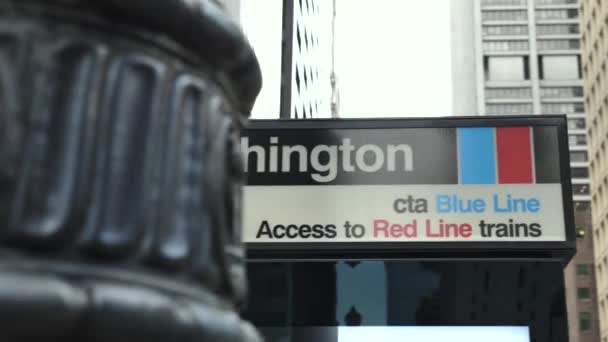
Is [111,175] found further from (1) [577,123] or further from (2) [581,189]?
(1) [577,123]

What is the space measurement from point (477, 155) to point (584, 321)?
303ft

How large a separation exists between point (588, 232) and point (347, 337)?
93.9 m

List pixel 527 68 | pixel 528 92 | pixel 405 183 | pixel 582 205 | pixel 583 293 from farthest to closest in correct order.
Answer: pixel 527 68, pixel 528 92, pixel 582 205, pixel 583 293, pixel 405 183

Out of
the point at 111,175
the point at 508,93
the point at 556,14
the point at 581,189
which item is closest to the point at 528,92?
the point at 508,93

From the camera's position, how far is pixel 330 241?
24.9 ft

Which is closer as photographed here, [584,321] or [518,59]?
[584,321]

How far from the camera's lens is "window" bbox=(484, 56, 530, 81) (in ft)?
374

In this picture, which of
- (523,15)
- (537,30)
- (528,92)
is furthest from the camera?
(523,15)

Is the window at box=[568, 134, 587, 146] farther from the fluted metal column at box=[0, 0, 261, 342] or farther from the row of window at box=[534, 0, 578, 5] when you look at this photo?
the fluted metal column at box=[0, 0, 261, 342]

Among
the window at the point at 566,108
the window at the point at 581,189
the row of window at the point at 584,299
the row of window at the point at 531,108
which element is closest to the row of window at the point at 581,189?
the window at the point at 581,189

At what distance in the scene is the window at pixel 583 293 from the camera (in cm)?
9481

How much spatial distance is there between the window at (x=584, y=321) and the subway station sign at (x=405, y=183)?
9152 cm

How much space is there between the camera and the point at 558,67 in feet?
372

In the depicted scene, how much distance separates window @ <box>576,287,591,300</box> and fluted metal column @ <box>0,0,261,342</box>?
97769 mm
